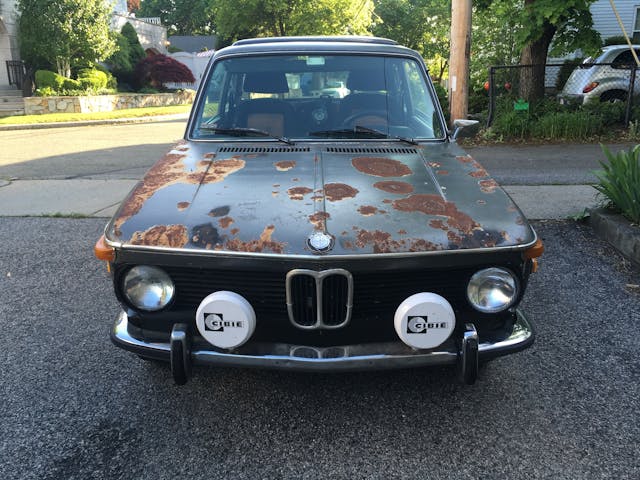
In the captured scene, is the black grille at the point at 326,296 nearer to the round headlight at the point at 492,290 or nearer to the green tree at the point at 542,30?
the round headlight at the point at 492,290

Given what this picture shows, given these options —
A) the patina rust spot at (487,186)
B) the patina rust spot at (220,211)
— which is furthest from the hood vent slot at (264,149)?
the patina rust spot at (487,186)

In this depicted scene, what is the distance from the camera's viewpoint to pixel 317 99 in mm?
3721

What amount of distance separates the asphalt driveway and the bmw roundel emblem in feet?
2.95

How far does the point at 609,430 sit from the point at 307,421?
4.61 feet

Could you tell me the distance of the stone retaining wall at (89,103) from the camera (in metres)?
19.8

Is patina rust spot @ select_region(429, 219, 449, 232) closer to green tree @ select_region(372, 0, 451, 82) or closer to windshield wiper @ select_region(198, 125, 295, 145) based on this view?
windshield wiper @ select_region(198, 125, 295, 145)

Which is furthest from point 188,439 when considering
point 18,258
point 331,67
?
point 18,258

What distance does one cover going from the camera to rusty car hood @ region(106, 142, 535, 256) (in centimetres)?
238

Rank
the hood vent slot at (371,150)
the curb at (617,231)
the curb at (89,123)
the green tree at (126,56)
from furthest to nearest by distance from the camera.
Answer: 1. the green tree at (126,56)
2. the curb at (89,123)
3. the curb at (617,231)
4. the hood vent slot at (371,150)

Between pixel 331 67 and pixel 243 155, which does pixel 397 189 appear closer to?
pixel 243 155

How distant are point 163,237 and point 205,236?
0.18 metres

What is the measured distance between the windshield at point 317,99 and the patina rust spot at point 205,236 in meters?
1.23

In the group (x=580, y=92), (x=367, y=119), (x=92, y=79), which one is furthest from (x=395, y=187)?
(x=92, y=79)

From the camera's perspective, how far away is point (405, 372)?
9.87 feet
